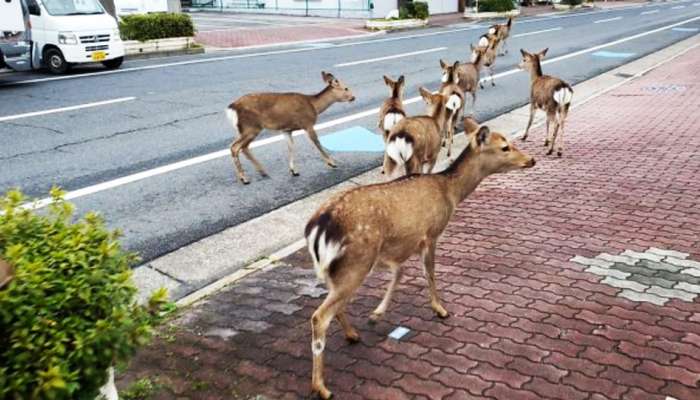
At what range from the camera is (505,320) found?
5559 mm

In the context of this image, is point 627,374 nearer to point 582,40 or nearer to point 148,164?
point 148,164

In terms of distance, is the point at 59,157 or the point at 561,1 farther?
the point at 561,1

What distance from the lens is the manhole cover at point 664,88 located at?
16953 mm

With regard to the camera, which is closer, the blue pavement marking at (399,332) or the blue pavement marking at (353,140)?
the blue pavement marking at (399,332)

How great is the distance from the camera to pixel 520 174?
33.2 feet

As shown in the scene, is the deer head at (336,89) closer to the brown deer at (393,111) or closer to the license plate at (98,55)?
the brown deer at (393,111)

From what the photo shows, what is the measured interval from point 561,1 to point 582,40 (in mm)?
32925

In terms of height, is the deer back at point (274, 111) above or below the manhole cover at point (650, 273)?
above

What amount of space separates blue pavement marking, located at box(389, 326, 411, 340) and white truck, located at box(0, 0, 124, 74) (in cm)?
1709

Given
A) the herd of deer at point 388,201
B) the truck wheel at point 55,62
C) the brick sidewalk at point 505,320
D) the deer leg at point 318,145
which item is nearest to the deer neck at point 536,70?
the herd of deer at point 388,201

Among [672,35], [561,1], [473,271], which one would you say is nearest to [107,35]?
[473,271]

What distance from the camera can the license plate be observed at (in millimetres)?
19547

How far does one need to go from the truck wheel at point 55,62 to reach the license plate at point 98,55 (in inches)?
32.4

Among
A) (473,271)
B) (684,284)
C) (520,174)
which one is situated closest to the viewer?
(684,284)
